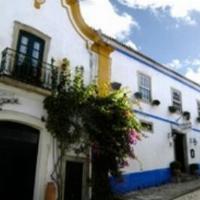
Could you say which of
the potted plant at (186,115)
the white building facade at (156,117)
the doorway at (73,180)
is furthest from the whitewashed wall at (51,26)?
the potted plant at (186,115)

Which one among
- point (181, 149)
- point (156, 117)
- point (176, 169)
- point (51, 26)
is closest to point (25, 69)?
point (51, 26)

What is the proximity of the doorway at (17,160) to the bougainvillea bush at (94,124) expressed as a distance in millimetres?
848

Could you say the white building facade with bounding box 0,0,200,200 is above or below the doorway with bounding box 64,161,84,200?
above

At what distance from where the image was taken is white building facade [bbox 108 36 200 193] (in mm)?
14578

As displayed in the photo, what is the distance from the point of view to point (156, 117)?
53.6 ft

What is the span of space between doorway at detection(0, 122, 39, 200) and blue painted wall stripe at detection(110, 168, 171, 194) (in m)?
3.43

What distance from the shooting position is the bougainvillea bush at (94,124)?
35.8 feet

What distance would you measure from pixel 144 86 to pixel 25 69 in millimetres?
7376

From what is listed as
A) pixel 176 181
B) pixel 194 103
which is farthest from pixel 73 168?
pixel 194 103

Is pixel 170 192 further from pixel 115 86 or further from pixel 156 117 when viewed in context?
pixel 115 86

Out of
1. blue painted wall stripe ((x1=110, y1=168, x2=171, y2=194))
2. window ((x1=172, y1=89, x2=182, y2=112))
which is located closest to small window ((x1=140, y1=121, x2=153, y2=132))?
blue painted wall stripe ((x1=110, y1=168, x2=171, y2=194))

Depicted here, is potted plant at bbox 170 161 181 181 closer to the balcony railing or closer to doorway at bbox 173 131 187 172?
doorway at bbox 173 131 187 172

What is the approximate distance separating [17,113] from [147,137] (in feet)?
23.0

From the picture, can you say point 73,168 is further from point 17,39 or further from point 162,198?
point 17,39
